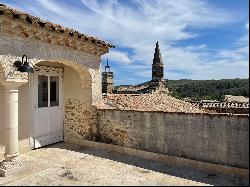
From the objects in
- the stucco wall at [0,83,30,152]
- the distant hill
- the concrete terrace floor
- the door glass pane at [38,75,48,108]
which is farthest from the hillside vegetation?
the concrete terrace floor

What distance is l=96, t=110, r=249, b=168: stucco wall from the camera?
577cm

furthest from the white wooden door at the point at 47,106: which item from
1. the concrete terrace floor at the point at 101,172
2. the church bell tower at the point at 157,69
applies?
the church bell tower at the point at 157,69

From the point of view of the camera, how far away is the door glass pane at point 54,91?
887 cm

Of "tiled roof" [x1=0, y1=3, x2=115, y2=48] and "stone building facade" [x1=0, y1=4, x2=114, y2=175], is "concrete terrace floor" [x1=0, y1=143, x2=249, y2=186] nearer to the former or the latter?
"stone building facade" [x1=0, y1=4, x2=114, y2=175]

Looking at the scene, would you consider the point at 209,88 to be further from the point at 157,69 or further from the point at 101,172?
the point at 101,172

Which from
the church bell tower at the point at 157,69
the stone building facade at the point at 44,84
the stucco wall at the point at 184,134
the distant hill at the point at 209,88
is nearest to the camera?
the stucco wall at the point at 184,134

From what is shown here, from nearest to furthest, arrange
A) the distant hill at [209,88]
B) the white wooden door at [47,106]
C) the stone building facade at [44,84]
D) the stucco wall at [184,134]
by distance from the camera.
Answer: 1. the stucco wall at [184,134]
2. the stone building facade at [44,84]
3. the white wooden door at [47,106]
4. the distant hill at [209,88]

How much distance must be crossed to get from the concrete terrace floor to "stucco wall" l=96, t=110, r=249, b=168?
0.44 m

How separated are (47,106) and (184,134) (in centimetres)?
476

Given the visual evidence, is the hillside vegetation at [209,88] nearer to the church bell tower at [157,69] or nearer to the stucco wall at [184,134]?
the church bell tower at [157,69]

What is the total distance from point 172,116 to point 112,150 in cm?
238

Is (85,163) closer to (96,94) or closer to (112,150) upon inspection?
(112,150)

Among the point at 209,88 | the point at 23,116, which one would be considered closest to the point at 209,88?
the point at 209,88

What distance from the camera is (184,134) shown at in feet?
21.5
